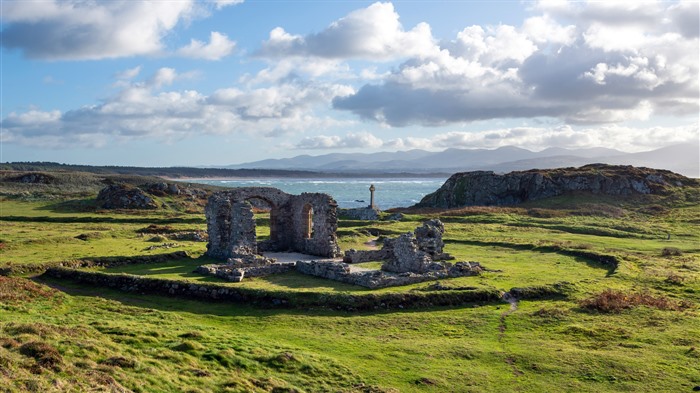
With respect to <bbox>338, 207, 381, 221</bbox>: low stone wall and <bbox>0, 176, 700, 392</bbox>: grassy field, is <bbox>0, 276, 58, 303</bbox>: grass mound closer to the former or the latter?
<bbox>0, 176, 700, 392</bbox>: grassy field

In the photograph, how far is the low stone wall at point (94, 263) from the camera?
2941 cm

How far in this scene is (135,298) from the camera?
25516mm

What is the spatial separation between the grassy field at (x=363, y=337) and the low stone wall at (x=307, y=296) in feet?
1.87

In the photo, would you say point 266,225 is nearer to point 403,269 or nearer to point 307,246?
point 307,246

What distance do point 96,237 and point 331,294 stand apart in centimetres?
2626

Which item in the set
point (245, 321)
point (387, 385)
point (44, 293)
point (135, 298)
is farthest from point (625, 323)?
point (44, 293)

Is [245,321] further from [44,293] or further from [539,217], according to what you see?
[539,217]

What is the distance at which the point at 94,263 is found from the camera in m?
31.7

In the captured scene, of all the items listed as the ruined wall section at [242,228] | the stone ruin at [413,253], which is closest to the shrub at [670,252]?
the stone ruin at [413,253]

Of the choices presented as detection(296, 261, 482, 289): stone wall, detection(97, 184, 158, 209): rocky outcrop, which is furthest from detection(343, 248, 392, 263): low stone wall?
detection(97, 184, 158, 209): rocky outcrop

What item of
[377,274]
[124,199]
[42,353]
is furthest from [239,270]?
[124,199]

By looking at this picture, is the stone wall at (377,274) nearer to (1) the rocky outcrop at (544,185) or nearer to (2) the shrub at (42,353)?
(2) the shrub at (42,353)

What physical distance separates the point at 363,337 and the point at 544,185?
227 feet

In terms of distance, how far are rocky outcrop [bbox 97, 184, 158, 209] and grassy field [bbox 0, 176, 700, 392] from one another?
36386 mm
